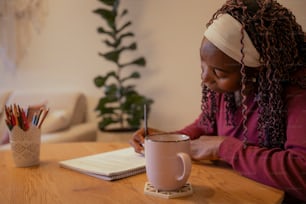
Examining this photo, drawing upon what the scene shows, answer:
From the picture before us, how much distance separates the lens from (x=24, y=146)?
0.96 meters

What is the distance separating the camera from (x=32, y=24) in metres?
2.90

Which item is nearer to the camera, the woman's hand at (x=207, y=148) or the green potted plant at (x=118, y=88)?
the woman's hand at (x=207, y=148)

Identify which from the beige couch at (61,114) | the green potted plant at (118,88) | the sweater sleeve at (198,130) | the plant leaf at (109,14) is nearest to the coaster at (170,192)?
the sweater sleeve at (198,130)

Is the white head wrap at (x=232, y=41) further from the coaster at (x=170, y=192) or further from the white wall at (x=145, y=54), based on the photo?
the white wall at (x=145, y=54)

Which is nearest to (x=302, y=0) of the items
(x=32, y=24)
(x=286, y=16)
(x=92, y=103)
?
(x=286, y=16)

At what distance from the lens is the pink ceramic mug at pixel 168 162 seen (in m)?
0.69

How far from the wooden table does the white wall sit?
3.52 ft

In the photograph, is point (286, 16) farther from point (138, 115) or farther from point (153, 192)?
point (138, 115)

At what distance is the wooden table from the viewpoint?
70cm

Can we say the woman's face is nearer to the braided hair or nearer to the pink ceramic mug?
the braided hair

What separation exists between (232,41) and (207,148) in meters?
0.28

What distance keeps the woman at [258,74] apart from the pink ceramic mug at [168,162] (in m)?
0.18

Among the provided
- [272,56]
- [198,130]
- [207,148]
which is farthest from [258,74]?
[198,130]

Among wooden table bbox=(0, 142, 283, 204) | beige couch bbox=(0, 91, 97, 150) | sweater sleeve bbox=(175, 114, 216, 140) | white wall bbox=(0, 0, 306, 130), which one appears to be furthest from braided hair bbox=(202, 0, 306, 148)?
beige couch bbox=(0, 91, 97, 150)
